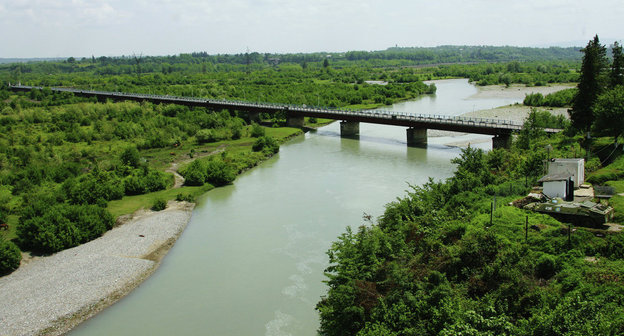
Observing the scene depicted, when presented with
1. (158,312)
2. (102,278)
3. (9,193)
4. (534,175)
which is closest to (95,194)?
(9,193)

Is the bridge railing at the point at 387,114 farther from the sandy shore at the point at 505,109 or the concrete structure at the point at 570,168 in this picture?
the concrete structure at the point at 570,168

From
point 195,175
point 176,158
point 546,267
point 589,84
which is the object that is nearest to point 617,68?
point 589,84

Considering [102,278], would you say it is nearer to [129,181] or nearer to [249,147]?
[129,181]

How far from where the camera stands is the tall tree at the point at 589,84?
150 ft

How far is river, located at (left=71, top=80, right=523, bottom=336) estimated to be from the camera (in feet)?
87.4

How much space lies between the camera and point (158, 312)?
27.7m

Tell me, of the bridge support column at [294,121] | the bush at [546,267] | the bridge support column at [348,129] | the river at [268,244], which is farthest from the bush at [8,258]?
the bridge support column at [294,121]

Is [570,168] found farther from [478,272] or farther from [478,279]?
[478,279]

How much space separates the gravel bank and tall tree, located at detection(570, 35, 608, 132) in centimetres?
3830

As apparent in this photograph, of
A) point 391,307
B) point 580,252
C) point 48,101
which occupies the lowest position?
point 391,307

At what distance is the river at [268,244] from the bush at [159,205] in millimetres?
2691

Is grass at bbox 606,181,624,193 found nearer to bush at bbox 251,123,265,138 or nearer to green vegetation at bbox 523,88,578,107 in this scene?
bush at bbox 251,123,265,138

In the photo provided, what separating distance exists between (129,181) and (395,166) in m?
28.0

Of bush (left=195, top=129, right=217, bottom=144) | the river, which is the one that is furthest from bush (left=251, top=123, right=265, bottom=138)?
the river
